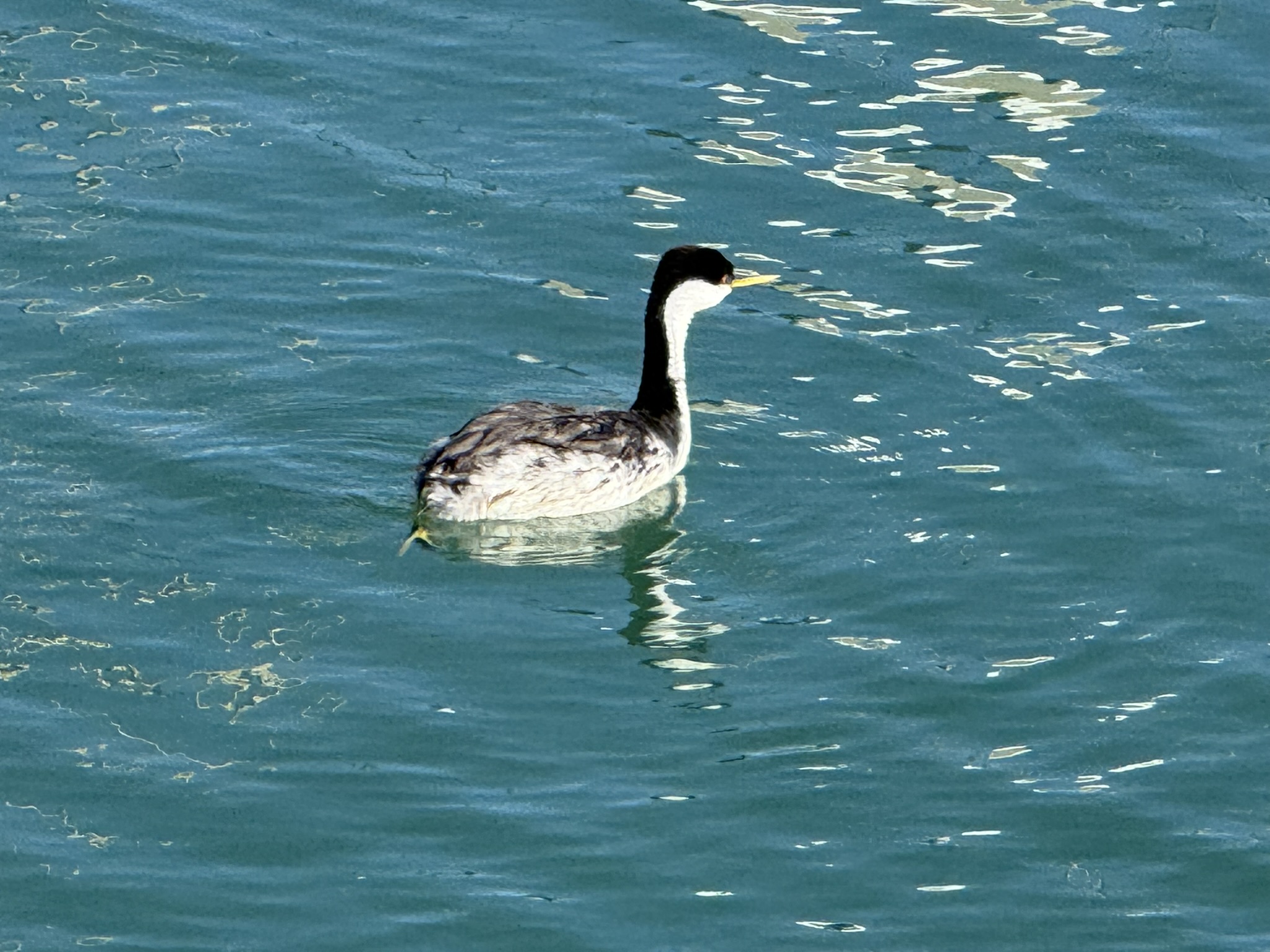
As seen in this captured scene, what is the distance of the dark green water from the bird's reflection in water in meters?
0.04

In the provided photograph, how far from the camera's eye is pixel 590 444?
13.8 meters

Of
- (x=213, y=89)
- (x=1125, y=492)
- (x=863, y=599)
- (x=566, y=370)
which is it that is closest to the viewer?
(x=863, y=599)

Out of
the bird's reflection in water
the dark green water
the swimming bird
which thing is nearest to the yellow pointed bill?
the swimming bird

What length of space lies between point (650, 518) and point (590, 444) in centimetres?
57

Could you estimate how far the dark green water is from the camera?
10.5 meters

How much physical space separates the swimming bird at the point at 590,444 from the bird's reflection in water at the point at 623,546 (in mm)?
79

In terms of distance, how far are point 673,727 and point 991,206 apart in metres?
6.76

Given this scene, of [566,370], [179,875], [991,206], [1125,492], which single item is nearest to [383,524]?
[566,370]

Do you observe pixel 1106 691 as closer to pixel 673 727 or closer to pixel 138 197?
pixel 673 727

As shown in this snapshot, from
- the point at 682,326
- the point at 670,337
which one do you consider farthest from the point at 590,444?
the point at 682,326

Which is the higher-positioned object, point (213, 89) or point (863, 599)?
point (213, 89)

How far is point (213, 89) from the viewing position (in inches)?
712

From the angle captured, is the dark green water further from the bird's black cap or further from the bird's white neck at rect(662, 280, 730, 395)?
the bird's black cap

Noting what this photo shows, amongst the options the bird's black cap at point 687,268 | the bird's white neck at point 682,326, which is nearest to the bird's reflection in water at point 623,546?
the bird's white neck at point 682,326
